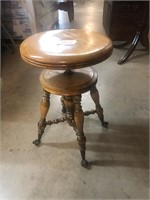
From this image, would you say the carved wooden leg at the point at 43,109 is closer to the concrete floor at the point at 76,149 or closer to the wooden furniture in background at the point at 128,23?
the concrete floor at the point at 76,149

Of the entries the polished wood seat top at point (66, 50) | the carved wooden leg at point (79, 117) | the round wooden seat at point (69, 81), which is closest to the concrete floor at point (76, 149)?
the carved wooden leg at point (79, 117)

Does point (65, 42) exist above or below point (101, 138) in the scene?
above

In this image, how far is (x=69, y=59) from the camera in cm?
70

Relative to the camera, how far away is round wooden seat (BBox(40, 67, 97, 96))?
2.68 feet

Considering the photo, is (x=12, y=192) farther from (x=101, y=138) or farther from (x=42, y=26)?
(x=42, y=26)

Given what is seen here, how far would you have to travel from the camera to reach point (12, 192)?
890 millimetres

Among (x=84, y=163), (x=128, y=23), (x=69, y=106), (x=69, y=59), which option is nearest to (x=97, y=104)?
(x=69, y=106)

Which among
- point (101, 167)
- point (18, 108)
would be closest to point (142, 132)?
point (101, 167)

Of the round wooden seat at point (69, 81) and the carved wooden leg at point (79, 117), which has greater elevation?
the round wooden seat at point (69, 81)

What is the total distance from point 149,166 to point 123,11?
1.62m

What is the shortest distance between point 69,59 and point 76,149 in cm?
56

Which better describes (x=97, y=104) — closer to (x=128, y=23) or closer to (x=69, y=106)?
(x=69, y=106)

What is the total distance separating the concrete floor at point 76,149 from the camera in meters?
0.90

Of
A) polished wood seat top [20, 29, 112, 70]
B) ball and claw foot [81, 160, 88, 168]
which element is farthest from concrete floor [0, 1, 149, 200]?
polished wood seat top [20, 29, 112, 70]
